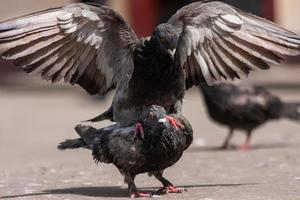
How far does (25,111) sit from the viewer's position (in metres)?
18.6

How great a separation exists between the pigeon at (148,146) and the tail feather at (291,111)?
16.8ft

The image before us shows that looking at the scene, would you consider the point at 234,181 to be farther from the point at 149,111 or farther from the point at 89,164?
the point at 89,164

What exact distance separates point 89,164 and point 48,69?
2.74 metres

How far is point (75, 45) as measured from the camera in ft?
23.9

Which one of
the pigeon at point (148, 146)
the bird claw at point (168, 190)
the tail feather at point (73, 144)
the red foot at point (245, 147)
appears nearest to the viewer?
the pigeon at point (148, 146)

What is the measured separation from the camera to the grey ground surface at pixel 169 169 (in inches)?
276

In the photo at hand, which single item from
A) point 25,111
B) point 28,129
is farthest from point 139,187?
point 25,111

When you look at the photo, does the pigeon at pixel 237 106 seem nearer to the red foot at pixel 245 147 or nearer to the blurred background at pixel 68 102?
the red foot at pixel 245 147

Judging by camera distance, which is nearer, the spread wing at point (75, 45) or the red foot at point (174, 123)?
the red foot at point (174, 123)

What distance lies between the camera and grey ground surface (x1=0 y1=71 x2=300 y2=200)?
7.02 meters

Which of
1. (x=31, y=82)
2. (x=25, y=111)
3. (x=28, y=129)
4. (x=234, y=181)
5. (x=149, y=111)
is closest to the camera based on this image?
(x=149, y=111)

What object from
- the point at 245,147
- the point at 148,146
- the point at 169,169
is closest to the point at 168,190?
the point at 148,146

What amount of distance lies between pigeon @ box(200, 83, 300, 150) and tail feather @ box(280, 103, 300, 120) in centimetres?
20

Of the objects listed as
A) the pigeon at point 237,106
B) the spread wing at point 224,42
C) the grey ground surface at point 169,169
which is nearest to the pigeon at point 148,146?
the grey ground surface at point 169,169
